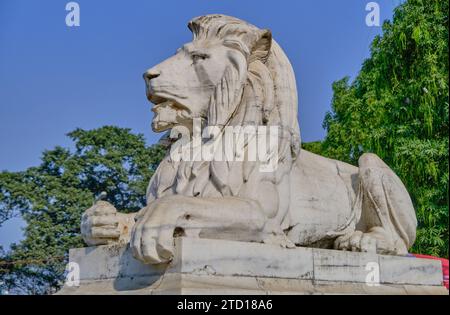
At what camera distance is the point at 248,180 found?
5574mm

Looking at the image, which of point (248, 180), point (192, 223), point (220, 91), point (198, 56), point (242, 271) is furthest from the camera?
point (198, 56)

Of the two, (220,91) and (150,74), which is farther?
(150,74)

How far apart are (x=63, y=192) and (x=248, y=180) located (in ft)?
74.1

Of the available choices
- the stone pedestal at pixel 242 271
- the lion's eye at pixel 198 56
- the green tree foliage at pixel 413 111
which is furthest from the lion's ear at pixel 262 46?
the green tree foliage at pixel 413 111

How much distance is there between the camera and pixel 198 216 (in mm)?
4996

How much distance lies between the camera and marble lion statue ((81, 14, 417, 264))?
523cm

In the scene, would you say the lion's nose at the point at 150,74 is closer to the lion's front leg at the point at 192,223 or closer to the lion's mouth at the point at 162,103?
the lion's mouth at the point at 162,103

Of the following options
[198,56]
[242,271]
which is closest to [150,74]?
[198,56]

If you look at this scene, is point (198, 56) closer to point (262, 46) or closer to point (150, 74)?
point (150, 74)

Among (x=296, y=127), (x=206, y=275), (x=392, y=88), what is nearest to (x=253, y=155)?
(x=296, y=127)

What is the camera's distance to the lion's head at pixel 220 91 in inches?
229
